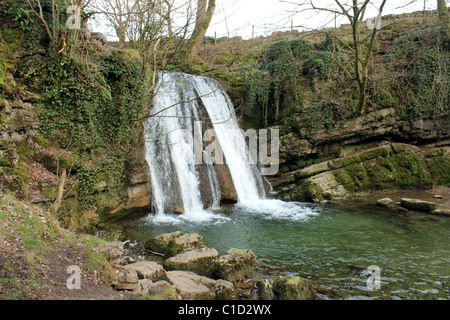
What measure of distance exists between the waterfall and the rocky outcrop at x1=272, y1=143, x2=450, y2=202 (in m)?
1.83

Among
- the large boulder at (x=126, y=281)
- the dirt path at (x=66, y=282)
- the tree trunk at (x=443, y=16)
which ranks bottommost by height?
the large boulder at (x=126, y=281)

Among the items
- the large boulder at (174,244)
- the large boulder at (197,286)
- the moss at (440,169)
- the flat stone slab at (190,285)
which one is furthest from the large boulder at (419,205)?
the flat stone slab at (190,285)

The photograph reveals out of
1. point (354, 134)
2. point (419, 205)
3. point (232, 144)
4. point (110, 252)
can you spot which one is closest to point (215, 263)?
point (110, 252)

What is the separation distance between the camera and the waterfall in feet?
29.6

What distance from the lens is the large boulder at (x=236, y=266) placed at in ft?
15.7

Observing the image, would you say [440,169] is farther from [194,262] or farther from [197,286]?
[197,286]

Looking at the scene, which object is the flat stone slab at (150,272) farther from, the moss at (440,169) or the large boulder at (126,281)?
the moss at (440,169)

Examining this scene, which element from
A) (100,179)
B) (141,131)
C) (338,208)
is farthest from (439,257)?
(141,131)

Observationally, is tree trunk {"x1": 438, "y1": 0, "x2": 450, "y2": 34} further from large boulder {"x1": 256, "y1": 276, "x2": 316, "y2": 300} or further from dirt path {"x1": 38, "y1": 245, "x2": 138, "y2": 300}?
dirt path {"x1": 38, "y1": 245, "x2": 138, "y2": 300}

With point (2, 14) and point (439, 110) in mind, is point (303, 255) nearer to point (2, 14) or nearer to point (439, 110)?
point (2, 14)

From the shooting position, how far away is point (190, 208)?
9.09 m

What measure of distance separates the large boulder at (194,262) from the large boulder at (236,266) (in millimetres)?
205

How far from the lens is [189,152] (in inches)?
396
